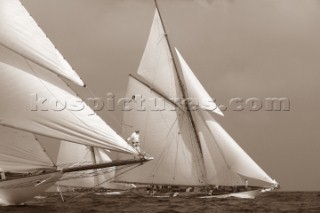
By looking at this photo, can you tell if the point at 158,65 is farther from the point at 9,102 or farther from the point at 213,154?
the point at 9,102

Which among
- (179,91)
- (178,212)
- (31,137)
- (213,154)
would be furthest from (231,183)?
(31,137)

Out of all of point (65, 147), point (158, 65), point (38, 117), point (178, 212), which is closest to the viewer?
point (38, 117)

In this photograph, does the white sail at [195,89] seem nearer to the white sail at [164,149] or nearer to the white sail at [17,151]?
the white sail at [164,149]

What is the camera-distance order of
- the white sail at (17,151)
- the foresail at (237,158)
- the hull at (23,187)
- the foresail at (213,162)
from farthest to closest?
the foresail at (213,162) < the foresail at (237,158) < the hull at (23,187) < the white sail at (17,151)

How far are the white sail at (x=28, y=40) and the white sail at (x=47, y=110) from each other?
1.25m

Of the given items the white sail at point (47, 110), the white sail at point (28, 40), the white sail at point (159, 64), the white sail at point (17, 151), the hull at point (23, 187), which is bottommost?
the hull at point (23, 187)

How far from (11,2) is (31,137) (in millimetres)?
7342

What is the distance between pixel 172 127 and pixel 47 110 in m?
28.9

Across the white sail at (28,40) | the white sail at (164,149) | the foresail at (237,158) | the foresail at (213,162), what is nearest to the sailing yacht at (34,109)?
the white sail at (28,40)

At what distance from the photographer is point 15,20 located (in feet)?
123

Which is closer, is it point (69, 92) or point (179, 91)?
point (69, 92)

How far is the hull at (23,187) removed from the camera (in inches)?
1527

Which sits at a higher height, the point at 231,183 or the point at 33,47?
the point at 33,47

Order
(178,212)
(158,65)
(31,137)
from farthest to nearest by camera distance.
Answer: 1. (158,65)
2. (178,212)
3. (31,137)
